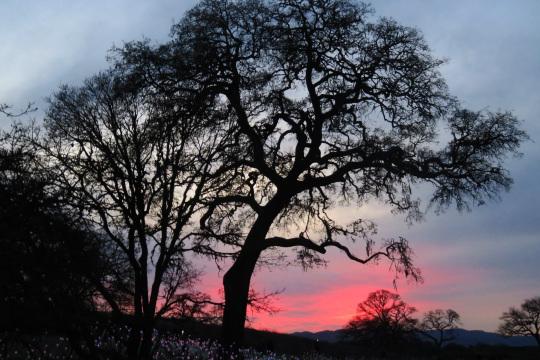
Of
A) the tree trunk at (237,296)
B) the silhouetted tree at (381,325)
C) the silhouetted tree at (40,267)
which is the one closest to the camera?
the silhouetted tree at (40,267)

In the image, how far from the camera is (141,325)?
8180mm

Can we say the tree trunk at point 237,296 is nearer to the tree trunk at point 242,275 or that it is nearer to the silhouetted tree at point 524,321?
the tree trunk at point 242,275

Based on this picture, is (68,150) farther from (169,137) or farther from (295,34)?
(295,34)

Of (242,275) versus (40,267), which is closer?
(40,267)

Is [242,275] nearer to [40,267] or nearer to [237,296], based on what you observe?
[237,296]

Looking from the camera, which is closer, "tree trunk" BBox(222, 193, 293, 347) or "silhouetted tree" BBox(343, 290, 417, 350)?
"tree trunk" BBox(222, 193, 293, 347)

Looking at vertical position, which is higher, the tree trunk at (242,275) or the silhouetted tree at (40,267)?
the tree trunk at (242,275)

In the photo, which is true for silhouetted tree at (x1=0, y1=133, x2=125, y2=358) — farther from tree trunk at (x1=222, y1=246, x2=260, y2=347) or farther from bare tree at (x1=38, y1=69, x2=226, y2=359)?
tree trunk at (x1=222, y1=246, x2=260, y2=347)

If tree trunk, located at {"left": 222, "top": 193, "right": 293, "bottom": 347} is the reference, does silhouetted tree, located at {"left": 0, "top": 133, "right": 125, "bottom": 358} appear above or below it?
below

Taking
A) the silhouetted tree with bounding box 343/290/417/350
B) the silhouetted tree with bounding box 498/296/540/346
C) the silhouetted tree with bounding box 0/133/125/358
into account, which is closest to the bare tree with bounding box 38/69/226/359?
the silhouetted tree with bounding box 0/133/125/358

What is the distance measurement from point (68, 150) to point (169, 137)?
468 cm

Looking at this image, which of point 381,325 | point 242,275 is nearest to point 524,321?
point 381,325

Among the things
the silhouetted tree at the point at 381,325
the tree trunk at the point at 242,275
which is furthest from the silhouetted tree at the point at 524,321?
the tree trunk at the point at 242,275

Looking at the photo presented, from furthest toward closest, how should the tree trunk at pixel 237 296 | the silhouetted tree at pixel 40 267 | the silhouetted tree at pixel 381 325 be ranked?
1. the silhouetted tree at pixel 381 325
2. the tree trunk at pixel 237 296
3. the silhouetted tree at pixel 40 267
